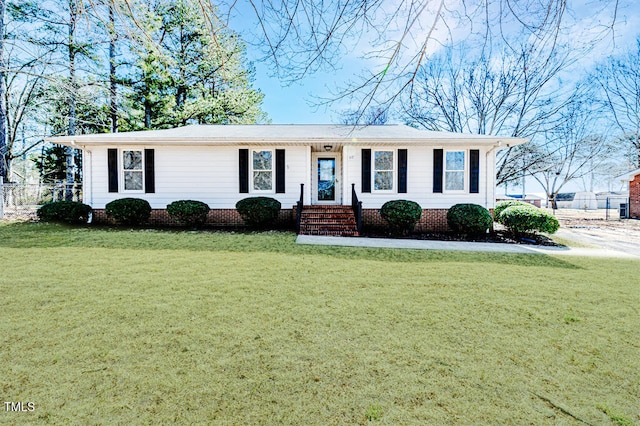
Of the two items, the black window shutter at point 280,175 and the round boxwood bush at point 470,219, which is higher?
the black window shutter at point 280,175

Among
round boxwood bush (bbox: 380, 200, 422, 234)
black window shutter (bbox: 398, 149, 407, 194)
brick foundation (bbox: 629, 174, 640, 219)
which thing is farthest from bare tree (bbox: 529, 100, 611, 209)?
round boxwood bush (bbox: 380, 200, 422, 234)

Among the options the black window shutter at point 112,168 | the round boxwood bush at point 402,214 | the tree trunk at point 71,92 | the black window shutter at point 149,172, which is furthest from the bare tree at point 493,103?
the tree trunk at point 71,92

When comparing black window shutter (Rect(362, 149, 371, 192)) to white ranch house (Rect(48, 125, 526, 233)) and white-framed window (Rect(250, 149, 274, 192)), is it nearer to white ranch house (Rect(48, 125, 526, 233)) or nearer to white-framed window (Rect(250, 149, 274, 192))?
white ranch house (Rect(48, 125, 526, 233))

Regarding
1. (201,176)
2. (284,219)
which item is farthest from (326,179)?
(201,176)

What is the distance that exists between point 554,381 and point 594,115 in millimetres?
23599

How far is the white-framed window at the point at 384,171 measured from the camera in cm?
1123

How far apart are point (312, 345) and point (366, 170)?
9053 millimetres

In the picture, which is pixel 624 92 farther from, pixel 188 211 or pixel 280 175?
pixel 188 211

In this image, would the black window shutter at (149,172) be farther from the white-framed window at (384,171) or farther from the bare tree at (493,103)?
the bare tree at (493,103)

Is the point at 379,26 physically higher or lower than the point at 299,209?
higher

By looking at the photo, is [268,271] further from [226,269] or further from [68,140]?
[68,140]

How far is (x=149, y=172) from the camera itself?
1109 centimetres

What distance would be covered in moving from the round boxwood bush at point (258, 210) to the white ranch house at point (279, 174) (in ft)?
2.56

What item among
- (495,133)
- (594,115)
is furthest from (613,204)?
(495,133)
